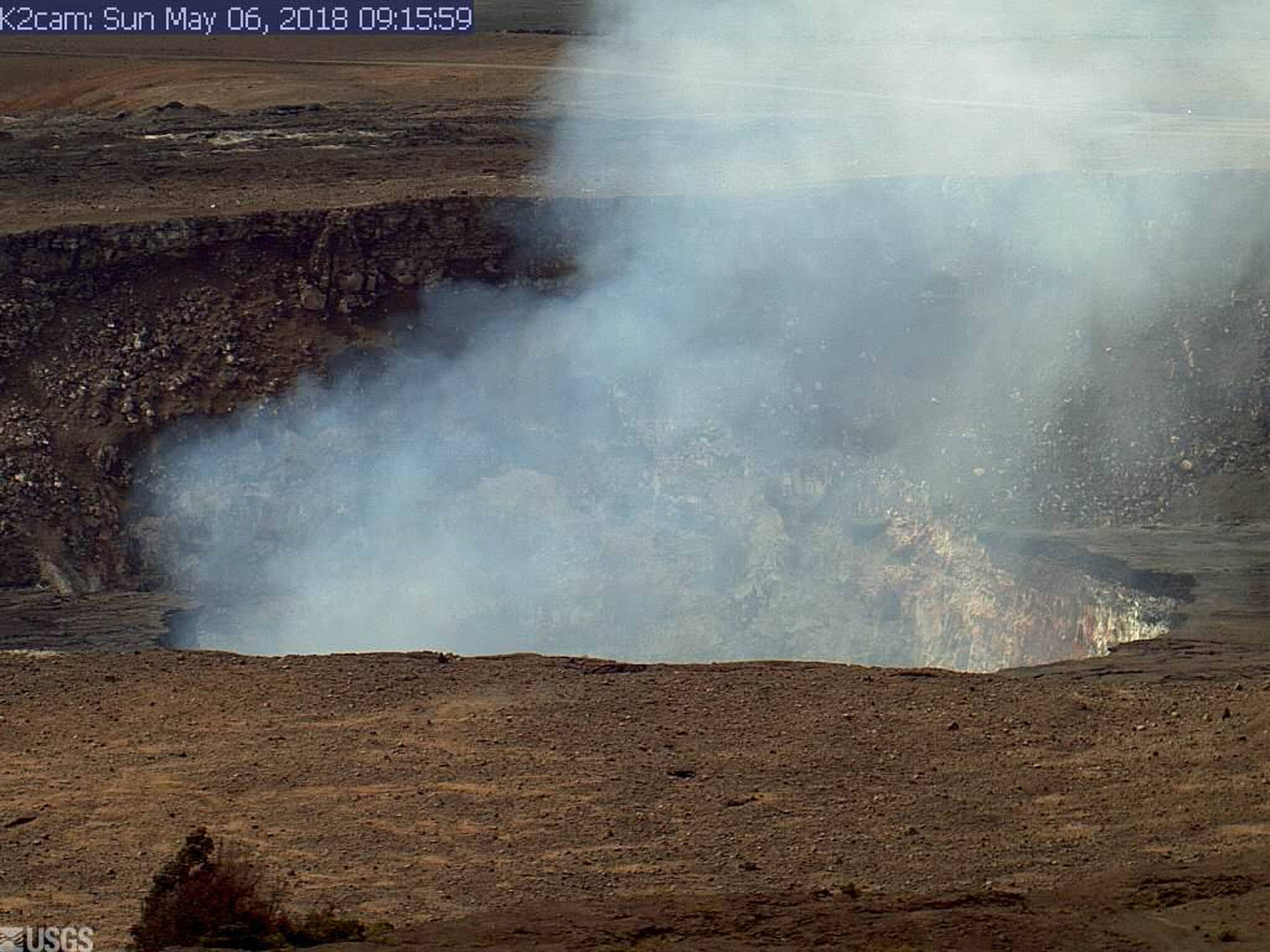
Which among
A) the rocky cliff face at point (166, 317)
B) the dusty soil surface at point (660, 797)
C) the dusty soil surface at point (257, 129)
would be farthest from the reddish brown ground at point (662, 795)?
the dusty soil surface at point (257, 129)

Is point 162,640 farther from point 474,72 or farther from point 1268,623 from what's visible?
point 474,72

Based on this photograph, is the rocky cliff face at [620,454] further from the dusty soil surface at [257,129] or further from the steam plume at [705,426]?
the dusty soil surface at [257,129]

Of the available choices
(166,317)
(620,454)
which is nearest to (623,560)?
(620,454)

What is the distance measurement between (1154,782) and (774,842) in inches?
105

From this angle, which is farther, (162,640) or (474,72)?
(474,72)

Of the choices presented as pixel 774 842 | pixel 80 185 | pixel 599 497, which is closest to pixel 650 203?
pixel 599 497

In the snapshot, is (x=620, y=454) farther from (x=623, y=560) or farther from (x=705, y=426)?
(x=623, y=560)

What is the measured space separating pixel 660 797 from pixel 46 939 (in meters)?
3.85

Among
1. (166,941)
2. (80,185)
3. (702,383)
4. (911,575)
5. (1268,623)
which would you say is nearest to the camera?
(166,941)

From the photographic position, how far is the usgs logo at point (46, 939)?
8828mm

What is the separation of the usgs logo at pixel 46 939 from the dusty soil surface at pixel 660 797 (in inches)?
5.7

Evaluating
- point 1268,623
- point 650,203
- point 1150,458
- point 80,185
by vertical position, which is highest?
point 80,185

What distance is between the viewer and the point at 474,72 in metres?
32.2

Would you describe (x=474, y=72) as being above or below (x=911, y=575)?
above
